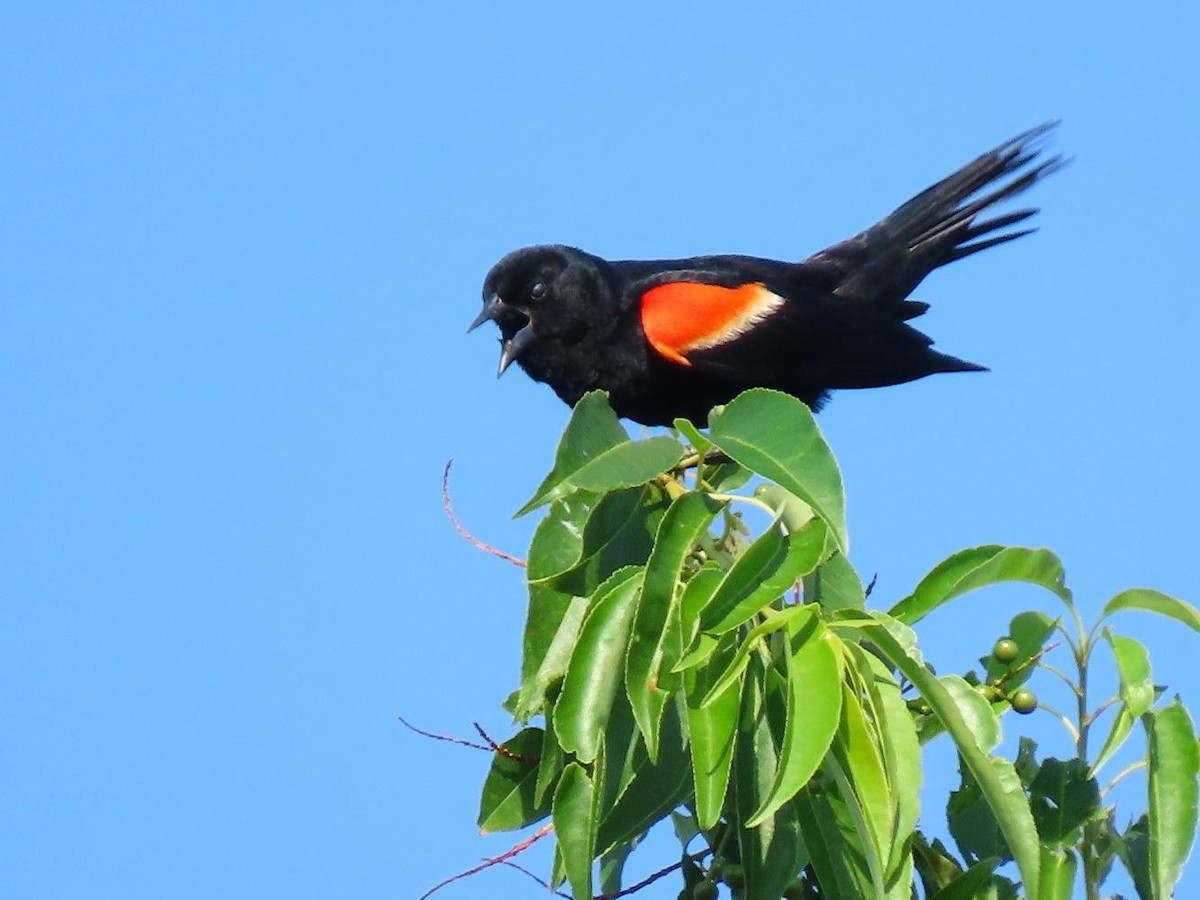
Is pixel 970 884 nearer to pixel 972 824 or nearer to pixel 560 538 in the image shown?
pixel 972 824

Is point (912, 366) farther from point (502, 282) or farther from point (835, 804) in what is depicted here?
point (835, 804)

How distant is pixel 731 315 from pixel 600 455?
2.80m

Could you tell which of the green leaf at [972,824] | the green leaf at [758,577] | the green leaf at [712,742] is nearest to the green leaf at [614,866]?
the green leaf at [972,824]

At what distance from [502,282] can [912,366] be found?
143cm

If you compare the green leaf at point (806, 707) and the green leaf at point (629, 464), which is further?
the green leaf at point (629, 464)

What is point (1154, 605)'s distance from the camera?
1.93 metres

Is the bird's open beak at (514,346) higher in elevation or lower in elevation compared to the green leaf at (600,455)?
higher

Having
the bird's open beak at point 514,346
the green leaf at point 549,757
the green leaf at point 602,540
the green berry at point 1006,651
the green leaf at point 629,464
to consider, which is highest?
the bird's open beak at point 514,346

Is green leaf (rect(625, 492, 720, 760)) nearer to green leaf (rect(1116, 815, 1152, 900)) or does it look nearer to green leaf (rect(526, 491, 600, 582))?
green leaf (rect(526, 491, 600, 582))

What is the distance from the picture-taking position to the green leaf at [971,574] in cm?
192

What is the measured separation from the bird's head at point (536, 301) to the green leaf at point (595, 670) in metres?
2.59

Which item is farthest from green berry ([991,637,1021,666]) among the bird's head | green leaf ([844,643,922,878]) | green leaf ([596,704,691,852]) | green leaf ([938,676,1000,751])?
the bird's head

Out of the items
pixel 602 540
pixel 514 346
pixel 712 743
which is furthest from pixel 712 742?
pixel 514 346

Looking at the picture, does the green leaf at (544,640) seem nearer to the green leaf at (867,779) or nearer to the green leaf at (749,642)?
the green leaf at (749,642)
